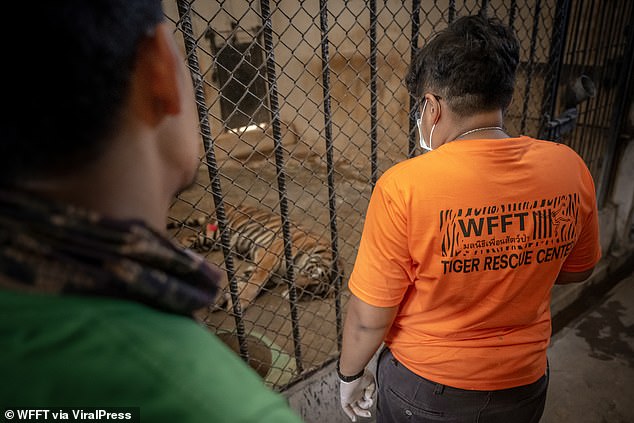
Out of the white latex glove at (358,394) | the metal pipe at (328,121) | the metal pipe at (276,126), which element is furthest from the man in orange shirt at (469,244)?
the metal pipe at (276,126)

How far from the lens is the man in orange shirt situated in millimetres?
1103

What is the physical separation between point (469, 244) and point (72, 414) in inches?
38.3

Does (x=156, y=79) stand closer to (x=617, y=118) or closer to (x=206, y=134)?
(x=206, y=134)

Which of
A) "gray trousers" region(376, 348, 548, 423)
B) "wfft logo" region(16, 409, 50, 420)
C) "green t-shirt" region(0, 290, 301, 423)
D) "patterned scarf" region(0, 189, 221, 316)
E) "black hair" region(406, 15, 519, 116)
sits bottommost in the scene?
"gray trousers" region(376, 348, 548, 423)

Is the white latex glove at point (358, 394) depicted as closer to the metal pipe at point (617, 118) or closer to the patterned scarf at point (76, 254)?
the patterned scarf at point (76, 254)

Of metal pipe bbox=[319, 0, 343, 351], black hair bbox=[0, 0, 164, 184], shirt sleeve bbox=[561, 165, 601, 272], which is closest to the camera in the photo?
black hair bbox=[0, 0, 164, 184]

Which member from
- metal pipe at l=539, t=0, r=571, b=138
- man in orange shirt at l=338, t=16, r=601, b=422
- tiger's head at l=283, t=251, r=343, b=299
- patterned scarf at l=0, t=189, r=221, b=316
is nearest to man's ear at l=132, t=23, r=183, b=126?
patterned scarf at l=0, t=189, r=221, b=316

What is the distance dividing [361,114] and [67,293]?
6134mm

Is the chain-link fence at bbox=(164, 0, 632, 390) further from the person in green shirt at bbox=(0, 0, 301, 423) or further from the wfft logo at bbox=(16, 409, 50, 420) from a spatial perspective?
the wfft logo at bbox=(16, 409, 50, 420)

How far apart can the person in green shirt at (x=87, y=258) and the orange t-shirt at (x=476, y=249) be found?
749mm

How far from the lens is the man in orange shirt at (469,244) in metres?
Answer: 1.10

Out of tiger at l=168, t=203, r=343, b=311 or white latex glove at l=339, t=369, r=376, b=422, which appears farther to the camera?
tiger at l=168, t=203, r=343, b=311

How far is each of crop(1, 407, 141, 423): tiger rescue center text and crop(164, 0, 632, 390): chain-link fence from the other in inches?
43.2

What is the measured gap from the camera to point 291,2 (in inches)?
220
